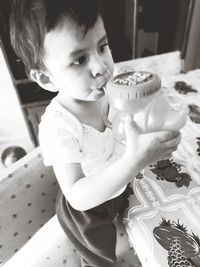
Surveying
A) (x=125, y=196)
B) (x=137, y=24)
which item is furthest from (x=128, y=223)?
(x=137, y=24)

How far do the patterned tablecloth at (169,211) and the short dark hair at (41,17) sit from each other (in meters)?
0.27

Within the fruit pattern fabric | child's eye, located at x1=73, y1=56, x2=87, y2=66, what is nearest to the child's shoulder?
child's eye, located at x1=73, y1=56, x2=87, y2=66

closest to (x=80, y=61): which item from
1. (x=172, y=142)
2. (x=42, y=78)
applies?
(x=42, y=78)

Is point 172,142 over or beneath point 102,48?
beneath

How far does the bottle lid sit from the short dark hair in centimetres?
13

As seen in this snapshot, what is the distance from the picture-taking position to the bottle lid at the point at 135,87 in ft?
1.29

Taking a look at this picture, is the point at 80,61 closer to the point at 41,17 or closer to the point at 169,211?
the point at 41,17

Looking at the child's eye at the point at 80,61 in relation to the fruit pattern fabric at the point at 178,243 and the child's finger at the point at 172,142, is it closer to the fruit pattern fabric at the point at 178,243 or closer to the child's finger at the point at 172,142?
the child's finger at the point at 172,142

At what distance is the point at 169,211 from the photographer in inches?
21.0

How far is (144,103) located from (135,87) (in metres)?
0.03

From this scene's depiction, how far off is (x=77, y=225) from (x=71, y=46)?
390mm

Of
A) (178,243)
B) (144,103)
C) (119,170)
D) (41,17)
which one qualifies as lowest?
(178,243)

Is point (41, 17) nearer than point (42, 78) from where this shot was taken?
Yes

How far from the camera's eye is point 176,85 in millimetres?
1021
